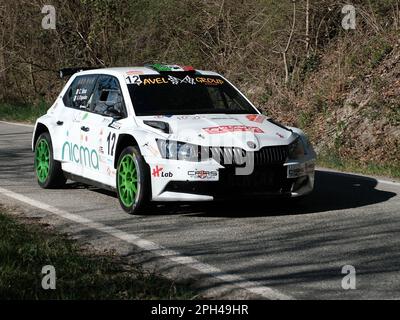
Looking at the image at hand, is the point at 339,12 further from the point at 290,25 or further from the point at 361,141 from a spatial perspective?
the point at 361,141

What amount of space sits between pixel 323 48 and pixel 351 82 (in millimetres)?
3014

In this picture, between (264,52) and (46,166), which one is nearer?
(46,166)

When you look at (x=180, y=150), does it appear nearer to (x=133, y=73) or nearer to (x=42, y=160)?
(x=133, y=73)

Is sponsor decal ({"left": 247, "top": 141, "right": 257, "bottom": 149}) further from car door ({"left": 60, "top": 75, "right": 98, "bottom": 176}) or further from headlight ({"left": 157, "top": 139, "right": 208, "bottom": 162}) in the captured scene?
car door ({"left": 60, "top": 75, "right": 98, "bottom": 176})

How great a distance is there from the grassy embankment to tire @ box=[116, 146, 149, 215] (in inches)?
52.4

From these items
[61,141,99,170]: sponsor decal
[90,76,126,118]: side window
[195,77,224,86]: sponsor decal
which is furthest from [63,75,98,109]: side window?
[195,77,224,86]: sponsor decal

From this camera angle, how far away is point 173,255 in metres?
7.62

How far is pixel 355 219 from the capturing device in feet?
30.2

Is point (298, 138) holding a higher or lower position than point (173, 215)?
higher

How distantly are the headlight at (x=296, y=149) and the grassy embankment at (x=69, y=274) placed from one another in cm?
263

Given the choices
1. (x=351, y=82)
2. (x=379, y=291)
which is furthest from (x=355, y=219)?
(x=351, y=82)

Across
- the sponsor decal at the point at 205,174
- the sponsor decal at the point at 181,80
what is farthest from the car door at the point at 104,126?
the sponsor decal at the point at 205,174

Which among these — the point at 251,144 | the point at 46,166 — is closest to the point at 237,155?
the point at 251,144

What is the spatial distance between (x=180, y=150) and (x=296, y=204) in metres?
1.64
